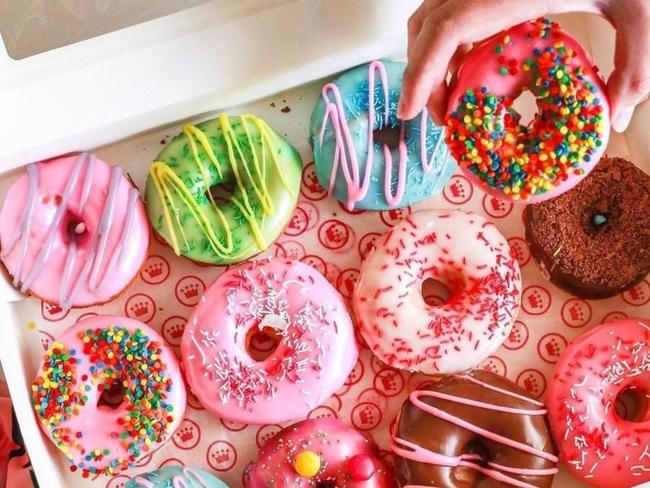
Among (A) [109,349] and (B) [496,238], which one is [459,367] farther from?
(A) [109,349]

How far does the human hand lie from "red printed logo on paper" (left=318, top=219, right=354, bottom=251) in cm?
64

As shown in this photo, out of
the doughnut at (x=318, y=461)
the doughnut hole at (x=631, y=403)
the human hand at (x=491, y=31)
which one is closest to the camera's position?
the human hand at (x=491, y=31)

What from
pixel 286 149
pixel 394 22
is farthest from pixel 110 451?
pixel 394 22

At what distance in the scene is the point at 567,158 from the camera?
1.40 m

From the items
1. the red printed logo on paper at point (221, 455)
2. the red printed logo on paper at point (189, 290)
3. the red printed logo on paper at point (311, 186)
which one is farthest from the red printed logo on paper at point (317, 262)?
the red printed logo on paper at point (221, 455)

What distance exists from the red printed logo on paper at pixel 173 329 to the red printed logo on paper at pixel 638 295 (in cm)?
108

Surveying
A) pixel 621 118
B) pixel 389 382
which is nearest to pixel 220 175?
pixel 389 382

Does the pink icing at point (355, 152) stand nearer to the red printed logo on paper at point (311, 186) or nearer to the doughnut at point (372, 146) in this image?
the doughnut at point (372, 146)

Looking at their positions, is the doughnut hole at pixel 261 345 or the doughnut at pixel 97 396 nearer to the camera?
the doughnut at pixel 97 396

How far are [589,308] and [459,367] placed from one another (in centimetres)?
38

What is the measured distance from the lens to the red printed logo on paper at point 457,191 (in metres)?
1.98

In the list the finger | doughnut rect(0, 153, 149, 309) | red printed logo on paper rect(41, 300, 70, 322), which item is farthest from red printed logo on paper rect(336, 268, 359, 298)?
the finger

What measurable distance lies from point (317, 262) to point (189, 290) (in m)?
0.32

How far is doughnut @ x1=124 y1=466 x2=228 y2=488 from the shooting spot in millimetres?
1744
